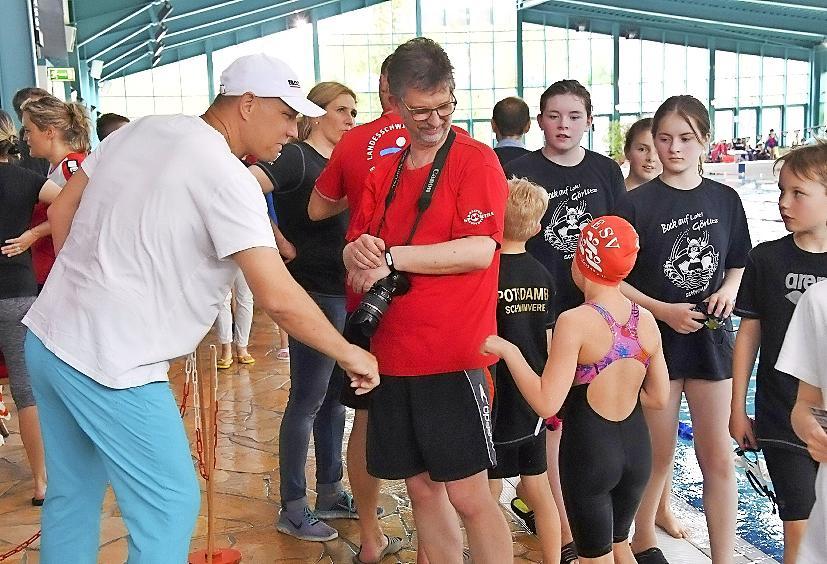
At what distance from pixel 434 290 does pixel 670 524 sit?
6.66 ft

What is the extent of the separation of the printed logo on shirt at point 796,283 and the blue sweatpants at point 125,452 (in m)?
1.95

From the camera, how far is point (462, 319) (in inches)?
107

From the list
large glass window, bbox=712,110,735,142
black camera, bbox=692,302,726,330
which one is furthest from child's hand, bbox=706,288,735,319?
large glass window, bbox=712,110,735,142

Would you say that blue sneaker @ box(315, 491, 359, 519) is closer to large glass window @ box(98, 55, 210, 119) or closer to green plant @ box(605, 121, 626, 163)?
large glass window @ box(98, 55, 210, 119)

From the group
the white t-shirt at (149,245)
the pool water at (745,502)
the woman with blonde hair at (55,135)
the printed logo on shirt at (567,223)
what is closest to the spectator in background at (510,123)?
the printed logo on shirt at (567,223)

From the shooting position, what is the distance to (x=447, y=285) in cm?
271

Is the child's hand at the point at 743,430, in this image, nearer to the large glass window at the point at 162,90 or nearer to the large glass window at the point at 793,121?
the large glass window at the point at 162,90

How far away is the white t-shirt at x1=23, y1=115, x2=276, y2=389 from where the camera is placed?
2297 millimetres

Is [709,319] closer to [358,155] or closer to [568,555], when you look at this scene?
[568,555]

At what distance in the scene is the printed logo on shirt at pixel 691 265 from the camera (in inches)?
133

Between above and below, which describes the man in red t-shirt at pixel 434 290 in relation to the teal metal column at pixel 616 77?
below

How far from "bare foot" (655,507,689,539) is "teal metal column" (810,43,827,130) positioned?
40.7 metres

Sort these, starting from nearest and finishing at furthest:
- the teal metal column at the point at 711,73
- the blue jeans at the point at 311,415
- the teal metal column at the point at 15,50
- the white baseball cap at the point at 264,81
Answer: the white baseball cap at the point at 264,81
the blue jeans at the point at 311,415
the teal metal column at the point at 15,50
the teal metal column at the point at 711,73

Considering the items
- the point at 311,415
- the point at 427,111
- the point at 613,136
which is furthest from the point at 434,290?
the point at 613,136
